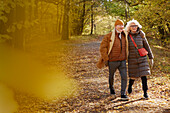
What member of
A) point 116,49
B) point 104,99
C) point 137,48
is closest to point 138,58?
point 137,48

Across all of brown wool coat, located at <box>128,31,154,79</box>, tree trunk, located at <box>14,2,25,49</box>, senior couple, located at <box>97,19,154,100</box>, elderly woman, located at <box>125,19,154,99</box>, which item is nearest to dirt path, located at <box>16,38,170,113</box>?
senior couple, located at <box>97,19,154,100</box>

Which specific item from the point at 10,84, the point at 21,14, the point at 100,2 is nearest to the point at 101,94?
the point at 10,84

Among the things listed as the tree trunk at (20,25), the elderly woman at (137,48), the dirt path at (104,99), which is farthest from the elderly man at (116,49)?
the tree trunk at (20,25)

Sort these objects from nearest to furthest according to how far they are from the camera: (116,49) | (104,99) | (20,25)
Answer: (116,49) < (104,99) < (20,25)

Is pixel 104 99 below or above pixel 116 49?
below

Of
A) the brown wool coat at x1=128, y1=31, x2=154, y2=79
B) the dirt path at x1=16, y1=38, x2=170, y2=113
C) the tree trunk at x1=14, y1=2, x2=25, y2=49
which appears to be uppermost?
the tree trunk at x1=14, y1=2, x2=25, y2=49

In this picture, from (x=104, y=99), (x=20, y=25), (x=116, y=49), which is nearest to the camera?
(x=116, y=49)

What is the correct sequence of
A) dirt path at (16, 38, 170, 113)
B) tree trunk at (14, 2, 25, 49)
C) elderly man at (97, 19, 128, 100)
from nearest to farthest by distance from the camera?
dirt path at (16, 38, 170, 113)
elderly man at (97, 19, 128, 100)
tree trunk at (14, 2, 25, 49)

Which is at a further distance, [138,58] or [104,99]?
[104,99]

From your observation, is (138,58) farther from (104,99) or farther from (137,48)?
(104,99)

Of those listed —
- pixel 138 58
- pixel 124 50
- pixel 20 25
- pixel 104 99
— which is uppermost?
pixel 20 25

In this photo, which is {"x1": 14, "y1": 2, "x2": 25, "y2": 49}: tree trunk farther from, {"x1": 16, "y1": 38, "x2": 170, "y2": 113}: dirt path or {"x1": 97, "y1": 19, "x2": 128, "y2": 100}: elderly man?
{"x1": 97, "y1": 19, "x2": 128, "y2": 100}: elderly man

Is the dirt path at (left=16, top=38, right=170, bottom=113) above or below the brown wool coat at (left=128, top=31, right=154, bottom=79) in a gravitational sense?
below

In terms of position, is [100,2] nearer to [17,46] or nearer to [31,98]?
[17,46]
